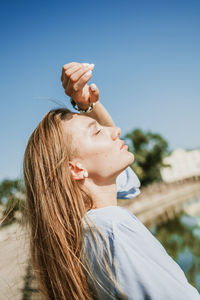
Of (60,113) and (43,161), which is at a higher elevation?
(60,113)

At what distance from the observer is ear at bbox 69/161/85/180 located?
189 cm

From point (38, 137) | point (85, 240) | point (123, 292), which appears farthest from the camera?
point (38, 137)

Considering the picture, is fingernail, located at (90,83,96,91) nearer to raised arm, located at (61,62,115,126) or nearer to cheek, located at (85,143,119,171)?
raised arm, located at (61,62,115,126)

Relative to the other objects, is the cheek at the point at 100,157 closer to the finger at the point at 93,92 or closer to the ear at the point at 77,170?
the ear at the point at 77,170

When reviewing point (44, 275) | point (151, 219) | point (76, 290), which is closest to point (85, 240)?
point (76, 290)

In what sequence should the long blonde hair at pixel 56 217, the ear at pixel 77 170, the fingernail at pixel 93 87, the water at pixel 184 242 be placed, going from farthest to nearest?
the water at pixel 184 242 → the fingernail at pixel 93 87 → the ear at pixel 77 170 → the long blonde hair at pixel 56 217

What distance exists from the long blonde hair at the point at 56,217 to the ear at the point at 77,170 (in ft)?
0.13

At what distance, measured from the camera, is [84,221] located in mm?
1638

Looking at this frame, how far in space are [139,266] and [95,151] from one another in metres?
0.87

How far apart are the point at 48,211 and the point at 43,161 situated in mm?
360

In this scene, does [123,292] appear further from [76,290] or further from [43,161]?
[43,161]

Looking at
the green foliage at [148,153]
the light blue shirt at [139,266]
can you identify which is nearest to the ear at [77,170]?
the light blue shirt at [139,266]

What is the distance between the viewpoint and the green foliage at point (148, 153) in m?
43.3

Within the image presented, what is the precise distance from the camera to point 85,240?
1618mm
